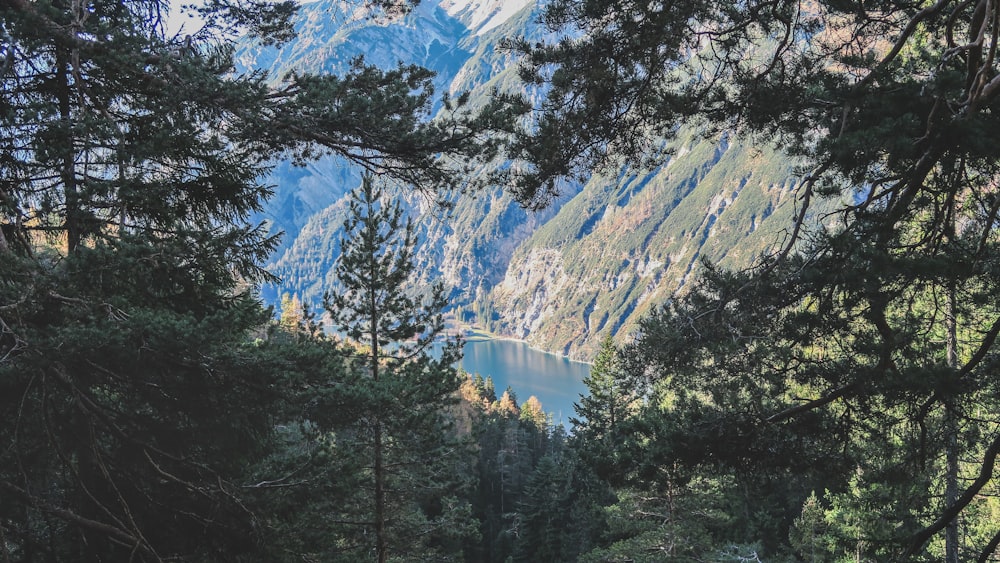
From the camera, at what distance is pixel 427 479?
10.0 m

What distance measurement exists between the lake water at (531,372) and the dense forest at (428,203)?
213 feet

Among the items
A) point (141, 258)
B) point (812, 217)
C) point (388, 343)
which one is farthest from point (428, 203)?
point (388, 343)

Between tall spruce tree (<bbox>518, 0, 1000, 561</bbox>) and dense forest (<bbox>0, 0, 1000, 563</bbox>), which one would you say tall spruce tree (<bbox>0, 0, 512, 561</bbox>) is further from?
tall spruce tree (<bbox>518, 0, 1000, 561</bbox>)

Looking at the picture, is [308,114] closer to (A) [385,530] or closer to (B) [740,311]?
(B) [740,311]

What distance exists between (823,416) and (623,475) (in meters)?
1.47

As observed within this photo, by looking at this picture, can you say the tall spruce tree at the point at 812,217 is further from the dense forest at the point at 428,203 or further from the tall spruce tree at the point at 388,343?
the tall spruce tree at the point at 388,343

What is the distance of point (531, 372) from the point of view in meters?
127

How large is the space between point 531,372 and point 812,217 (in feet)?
410

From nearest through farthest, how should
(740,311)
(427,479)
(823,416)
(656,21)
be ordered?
(656,21), (740,311), (823,416), (427,479)

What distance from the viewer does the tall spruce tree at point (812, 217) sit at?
3.04 metres

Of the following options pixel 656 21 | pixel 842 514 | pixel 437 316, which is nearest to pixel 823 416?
pixel 656 21

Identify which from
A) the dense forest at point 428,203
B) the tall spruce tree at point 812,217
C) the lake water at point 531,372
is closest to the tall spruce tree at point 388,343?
the dense forest at point 428,203

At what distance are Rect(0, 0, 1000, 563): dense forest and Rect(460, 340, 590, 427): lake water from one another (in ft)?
213

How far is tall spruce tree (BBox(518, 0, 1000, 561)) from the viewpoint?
304cm
